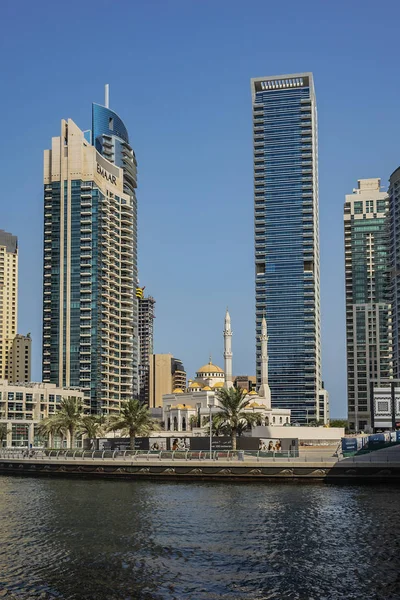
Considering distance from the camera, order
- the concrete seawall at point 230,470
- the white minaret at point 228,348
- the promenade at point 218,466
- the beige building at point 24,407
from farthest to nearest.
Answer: the white minaret at point 228,348, the beige building at point 24,407, the promenade at point 218,466, the concrete seawall at point 230,470

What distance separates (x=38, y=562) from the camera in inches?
1753

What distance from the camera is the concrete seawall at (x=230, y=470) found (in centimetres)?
8562

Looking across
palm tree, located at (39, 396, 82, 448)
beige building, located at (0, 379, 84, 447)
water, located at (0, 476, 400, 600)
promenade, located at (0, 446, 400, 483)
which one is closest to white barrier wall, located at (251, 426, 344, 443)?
palm tree, located at (39, 396, 82, 448)

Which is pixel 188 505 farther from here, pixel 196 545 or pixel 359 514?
pixel 196 545

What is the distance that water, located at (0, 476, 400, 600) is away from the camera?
38469mm

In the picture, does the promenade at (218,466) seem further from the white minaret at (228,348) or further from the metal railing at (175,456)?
the white minaret at (228,348)

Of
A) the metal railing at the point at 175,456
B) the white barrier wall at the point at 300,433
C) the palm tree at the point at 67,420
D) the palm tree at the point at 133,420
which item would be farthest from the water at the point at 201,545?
the white barrier wall at the point at 300,433

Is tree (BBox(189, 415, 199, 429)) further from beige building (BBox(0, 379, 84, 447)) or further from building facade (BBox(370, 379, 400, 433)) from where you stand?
building facade (BBox(370, 379, 400, 433))

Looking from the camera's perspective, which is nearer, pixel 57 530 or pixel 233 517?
pixel 57 530


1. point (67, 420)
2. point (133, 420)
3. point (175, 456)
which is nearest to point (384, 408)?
point (175, 456)

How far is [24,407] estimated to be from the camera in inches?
6944

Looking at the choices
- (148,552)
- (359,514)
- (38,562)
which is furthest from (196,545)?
(359,514)

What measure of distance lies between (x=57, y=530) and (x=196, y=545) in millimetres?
10990

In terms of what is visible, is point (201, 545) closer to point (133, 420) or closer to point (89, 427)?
point (133, 420)
